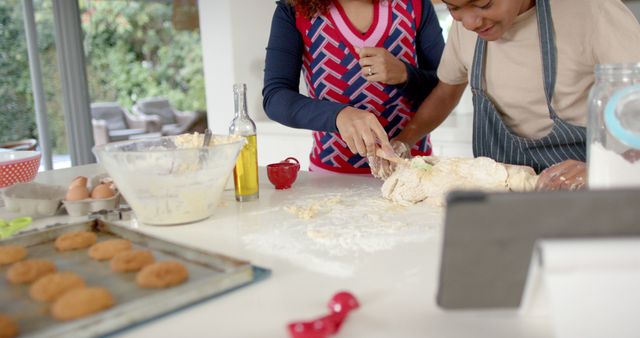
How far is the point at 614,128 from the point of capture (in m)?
0.69

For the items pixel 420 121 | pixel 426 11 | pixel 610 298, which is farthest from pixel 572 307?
pixel 426 11

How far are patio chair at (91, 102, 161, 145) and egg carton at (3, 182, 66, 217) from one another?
5.07 m

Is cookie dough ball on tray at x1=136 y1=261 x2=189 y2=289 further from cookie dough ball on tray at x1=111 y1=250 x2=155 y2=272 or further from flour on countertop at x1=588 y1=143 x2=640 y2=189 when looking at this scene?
flour on countertop at x1=588 y1=143 x2=640 y2=189

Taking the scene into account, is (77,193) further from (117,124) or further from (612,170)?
(117,124)

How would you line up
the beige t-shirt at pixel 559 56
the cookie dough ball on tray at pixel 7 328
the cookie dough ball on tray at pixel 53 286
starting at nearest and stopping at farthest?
the cookie dough ball on tray at pixel 7 328
the cookie dough ball on tray at pixel 53 286
the beige t-shirt at pixel 559 56

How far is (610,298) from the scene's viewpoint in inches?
19.2

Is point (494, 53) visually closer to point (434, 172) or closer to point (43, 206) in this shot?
point (434, 172)

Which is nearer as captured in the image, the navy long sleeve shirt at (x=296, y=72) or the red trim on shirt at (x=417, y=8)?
the navy long sleeve shirt at (x=296, y=72)

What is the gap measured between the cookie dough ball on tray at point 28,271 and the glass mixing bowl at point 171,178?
254mm

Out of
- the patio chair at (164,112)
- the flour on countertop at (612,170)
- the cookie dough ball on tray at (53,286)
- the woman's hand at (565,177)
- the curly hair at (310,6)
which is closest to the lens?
the cookie dough ball on tray at (53,286)

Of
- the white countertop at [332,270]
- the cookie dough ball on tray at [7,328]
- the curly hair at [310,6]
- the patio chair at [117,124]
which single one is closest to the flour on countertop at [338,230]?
the white countertop at [332,270]

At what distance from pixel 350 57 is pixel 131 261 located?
39.9 inches

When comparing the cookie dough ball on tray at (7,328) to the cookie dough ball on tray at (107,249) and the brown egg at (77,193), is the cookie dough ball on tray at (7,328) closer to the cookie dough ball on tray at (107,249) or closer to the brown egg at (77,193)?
the cookie dough ball on tray at (107,249)

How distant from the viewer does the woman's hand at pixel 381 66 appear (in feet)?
4.75
